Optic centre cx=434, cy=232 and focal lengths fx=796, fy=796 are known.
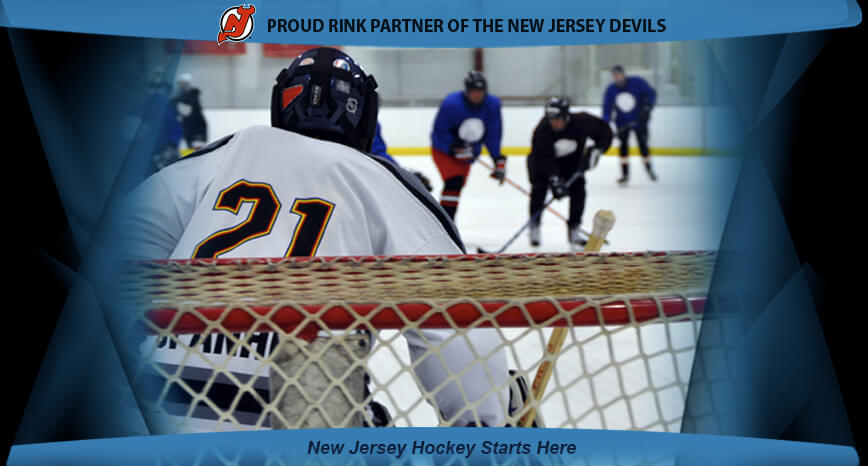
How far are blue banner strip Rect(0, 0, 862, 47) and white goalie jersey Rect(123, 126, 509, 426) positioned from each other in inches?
6.7

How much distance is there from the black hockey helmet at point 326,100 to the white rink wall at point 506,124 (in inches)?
253

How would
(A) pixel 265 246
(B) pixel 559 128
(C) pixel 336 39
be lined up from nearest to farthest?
(A) pixel 265 246 → (C) pixel 336 39 → (B) pixel 559 128

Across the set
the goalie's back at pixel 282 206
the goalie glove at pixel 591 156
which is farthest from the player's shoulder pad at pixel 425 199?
the goalie glove at pixel 591 156

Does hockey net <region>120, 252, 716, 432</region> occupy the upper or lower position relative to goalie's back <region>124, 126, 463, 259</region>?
lower

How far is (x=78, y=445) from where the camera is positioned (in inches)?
31.2

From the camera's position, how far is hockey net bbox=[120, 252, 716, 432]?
742 mm

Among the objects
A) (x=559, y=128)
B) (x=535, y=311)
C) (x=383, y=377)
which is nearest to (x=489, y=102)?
(x=559, y=128)

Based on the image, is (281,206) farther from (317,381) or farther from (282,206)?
(317,381)

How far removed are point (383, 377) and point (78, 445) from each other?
1.13 metres

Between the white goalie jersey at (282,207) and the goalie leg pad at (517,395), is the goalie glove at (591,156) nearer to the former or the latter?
the white goalie jersey at (282,207)

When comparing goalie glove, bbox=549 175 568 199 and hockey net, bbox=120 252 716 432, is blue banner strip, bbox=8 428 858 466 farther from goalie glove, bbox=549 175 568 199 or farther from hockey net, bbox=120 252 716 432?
goalie glove, bbox=549 175 568 199

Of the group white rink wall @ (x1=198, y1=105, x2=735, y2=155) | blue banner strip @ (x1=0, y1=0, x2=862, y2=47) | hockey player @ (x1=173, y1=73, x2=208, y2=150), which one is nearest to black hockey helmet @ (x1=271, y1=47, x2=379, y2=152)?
blue banner strip @ (x1=0, y1=0, x2=862, y2=47)

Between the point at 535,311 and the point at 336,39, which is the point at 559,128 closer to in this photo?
the point at 336,39

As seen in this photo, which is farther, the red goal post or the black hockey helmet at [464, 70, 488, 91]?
the black hockey helmet at [464, 70, 488, 91]
